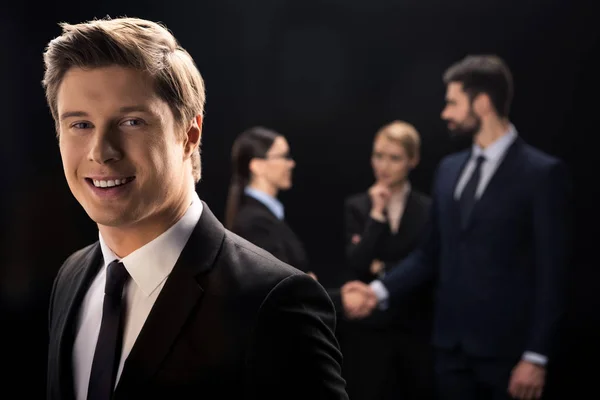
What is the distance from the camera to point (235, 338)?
4.09 ft

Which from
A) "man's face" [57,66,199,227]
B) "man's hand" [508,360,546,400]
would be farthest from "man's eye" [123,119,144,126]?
"man's hand" [508,360,546,400]

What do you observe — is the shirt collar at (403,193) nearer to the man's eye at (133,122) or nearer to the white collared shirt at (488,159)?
the white collared shirt at (488,159)

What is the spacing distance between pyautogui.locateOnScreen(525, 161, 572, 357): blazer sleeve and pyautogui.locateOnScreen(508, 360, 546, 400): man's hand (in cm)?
9

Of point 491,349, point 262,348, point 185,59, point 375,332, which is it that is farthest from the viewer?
point 375,332

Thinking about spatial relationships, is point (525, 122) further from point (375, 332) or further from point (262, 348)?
point (262, 348)

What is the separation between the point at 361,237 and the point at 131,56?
266 centimetres

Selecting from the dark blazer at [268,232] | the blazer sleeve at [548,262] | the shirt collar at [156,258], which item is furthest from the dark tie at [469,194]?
the shirt collar at [156,258]

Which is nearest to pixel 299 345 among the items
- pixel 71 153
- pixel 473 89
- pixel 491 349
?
pixel 71 153

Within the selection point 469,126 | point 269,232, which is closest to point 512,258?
point 469,126

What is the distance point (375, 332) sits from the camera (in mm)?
3830

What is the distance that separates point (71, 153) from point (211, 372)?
1.58ft

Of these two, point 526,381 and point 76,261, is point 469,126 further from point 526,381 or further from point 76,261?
point 76,261

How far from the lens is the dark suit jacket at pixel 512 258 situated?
3420 mm

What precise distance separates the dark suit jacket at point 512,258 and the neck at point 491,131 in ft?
0.32
